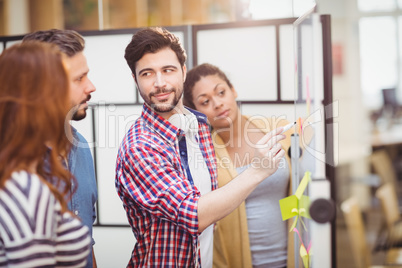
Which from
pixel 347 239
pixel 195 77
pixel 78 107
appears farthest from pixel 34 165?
pixel 347 239

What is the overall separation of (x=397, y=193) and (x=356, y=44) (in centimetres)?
242

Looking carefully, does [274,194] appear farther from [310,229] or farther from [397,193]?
[397,193]

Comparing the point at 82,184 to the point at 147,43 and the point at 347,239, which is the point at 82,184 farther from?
the point at 347,239

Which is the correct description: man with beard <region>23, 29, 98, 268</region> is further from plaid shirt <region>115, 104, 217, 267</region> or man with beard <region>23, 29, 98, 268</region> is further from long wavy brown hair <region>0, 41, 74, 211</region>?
long wavy brown hair <region>0, 41, 74, 211</region>

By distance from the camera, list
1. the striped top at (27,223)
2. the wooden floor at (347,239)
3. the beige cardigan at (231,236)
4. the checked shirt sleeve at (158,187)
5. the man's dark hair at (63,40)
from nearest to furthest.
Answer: the striped top at (27,223) → the checked shirt sleeve at (158,187) → the man's dark hair at (63,40) → the beige cardigan at (231,236) → the wooden floor at (347,239)

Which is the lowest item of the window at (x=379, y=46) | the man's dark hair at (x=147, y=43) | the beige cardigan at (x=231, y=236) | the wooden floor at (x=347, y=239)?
the wooden floor at (x=347, y=239)

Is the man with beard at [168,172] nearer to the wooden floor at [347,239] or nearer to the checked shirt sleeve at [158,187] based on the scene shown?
the checked shirt sleeve at [158,187]

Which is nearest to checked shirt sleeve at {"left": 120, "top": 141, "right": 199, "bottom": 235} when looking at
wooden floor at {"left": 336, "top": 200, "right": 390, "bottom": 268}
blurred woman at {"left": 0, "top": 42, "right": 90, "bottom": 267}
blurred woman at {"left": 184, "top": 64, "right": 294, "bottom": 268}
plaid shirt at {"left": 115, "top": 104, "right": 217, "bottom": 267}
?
plaid shirt at {"left": 115, "top": 104, "right": 217, "bottom": 267}

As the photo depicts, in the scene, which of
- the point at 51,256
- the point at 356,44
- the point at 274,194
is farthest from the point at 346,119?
the point at 51,256

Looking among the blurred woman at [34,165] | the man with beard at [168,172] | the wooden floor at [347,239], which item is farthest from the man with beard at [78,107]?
the wooden floor at [347,239]

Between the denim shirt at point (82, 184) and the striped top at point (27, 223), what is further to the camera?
the denim shirt at point (82, 184)

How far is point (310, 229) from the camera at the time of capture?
1.26 meters

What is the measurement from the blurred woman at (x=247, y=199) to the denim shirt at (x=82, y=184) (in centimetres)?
48

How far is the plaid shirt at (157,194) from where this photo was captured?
1.27m
